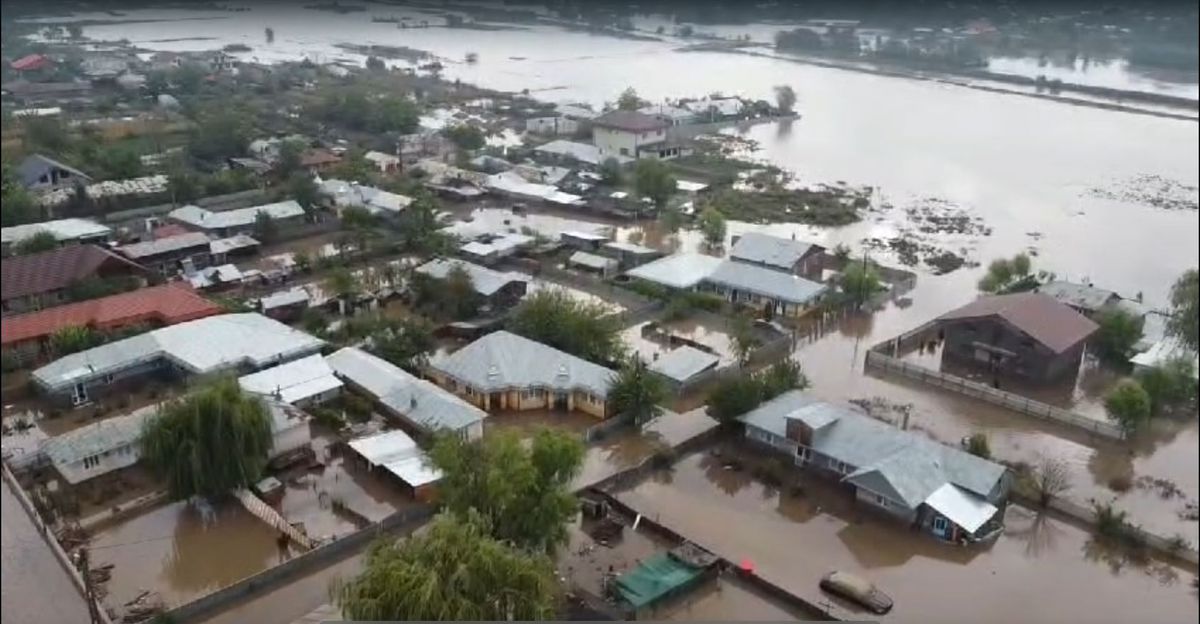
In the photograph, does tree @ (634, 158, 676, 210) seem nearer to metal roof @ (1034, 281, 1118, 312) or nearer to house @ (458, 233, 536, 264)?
house @ (458, 233, 536, 264)

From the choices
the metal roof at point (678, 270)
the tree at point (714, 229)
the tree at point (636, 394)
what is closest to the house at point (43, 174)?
the metal roof at point (678, 270)

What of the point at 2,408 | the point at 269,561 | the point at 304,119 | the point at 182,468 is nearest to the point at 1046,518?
the point at 269,561

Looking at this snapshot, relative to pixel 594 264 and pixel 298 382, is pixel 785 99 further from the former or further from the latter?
pixel 298 382

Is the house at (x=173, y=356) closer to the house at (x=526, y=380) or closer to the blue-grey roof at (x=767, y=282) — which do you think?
the house at (x=526, y=380)

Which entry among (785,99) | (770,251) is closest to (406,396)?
(770,251)

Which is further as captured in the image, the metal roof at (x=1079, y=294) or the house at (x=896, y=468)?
the metal roof at (x=1079, y=294)

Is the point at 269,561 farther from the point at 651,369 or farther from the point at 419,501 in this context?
the point at 651,369

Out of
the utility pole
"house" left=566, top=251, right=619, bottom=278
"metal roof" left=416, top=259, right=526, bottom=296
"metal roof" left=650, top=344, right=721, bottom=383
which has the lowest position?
the utility pole

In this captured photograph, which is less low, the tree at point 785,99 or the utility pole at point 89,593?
the tree at point 785,99

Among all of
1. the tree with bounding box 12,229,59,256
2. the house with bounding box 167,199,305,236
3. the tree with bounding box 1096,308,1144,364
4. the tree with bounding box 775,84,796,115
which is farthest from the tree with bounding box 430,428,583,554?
the tree with bounding box 775,84,796,115
